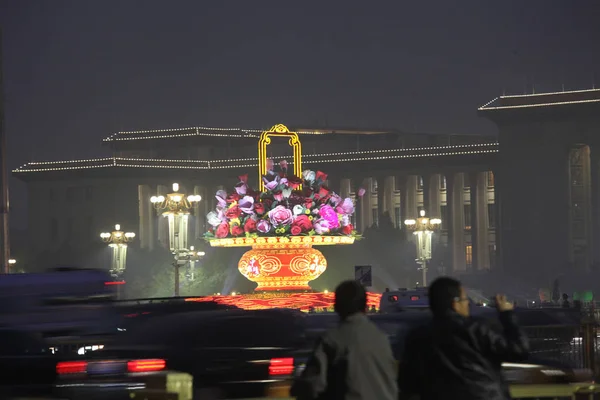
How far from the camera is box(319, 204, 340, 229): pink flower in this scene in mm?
42062

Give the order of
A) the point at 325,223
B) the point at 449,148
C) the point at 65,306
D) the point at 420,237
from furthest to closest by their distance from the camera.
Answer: the point at 449,148 → the point at 420,237 → the point at 325,223 → the point at 65,306

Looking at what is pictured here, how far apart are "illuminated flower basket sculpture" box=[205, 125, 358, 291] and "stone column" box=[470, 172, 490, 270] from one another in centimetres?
7467

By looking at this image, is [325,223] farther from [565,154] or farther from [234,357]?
[565,154]

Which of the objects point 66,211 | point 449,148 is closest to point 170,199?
point 449,148

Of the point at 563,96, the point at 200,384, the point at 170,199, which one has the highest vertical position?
the point at 563,96

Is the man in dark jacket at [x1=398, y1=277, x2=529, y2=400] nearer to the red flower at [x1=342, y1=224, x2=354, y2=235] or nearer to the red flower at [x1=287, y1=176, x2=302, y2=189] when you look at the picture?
the red flower at [x1=287, y1=176, x2=302, y2=189]

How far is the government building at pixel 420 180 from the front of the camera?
10294cm

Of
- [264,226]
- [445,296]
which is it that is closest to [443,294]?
[445,296]

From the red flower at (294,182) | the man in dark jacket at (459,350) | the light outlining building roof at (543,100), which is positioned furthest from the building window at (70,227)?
the man in dark jacket at (459,350)

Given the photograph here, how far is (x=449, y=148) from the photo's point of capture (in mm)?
114500

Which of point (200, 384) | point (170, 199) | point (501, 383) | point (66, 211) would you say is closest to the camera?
point (501, 383)

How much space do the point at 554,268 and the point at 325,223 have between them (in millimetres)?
58756

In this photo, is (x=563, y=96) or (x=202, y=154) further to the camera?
(x=202, y=154)

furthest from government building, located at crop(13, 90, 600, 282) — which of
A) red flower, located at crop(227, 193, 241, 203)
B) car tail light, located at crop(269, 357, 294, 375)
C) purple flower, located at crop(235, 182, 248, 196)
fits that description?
car tail light, located at crop(269, 357, 294, 375)
